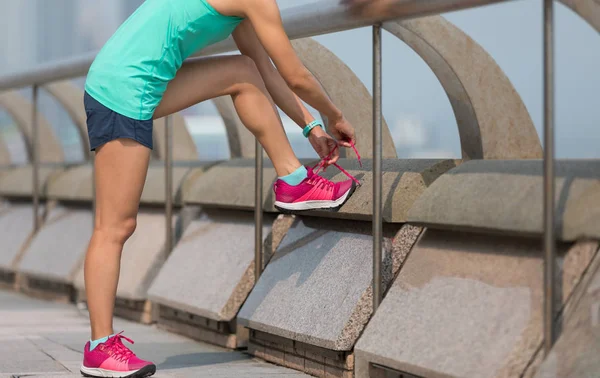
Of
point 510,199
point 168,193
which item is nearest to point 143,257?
point 168,193

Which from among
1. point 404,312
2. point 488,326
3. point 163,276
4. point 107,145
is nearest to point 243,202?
point 163,276

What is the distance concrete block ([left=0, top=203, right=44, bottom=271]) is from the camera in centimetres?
814

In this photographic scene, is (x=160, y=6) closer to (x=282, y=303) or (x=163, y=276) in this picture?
(x=282, y=303)

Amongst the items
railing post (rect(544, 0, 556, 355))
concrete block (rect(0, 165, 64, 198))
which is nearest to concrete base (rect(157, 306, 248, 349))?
railing post (rect(544, 0, 556, 355))

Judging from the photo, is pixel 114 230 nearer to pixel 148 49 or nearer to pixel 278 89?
pixel 148 49

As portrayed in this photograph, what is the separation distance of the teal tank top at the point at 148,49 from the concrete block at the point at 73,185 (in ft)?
11.7

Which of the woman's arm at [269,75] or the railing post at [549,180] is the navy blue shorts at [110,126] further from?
the railing post at [549,180]

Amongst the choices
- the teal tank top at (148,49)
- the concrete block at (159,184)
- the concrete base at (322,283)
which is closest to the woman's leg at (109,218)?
the teal tank top at (148,49)

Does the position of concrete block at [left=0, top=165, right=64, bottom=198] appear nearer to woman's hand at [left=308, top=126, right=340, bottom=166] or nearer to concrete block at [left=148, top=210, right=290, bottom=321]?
concrete block at [left=148, top=210, right=290, bottom=321]

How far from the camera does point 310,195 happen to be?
3875 mm

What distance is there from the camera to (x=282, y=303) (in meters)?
4.27

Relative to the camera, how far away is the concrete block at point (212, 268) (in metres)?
4.77

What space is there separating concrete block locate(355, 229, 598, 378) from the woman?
0.55 metres

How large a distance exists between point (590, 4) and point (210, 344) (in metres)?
2.64
